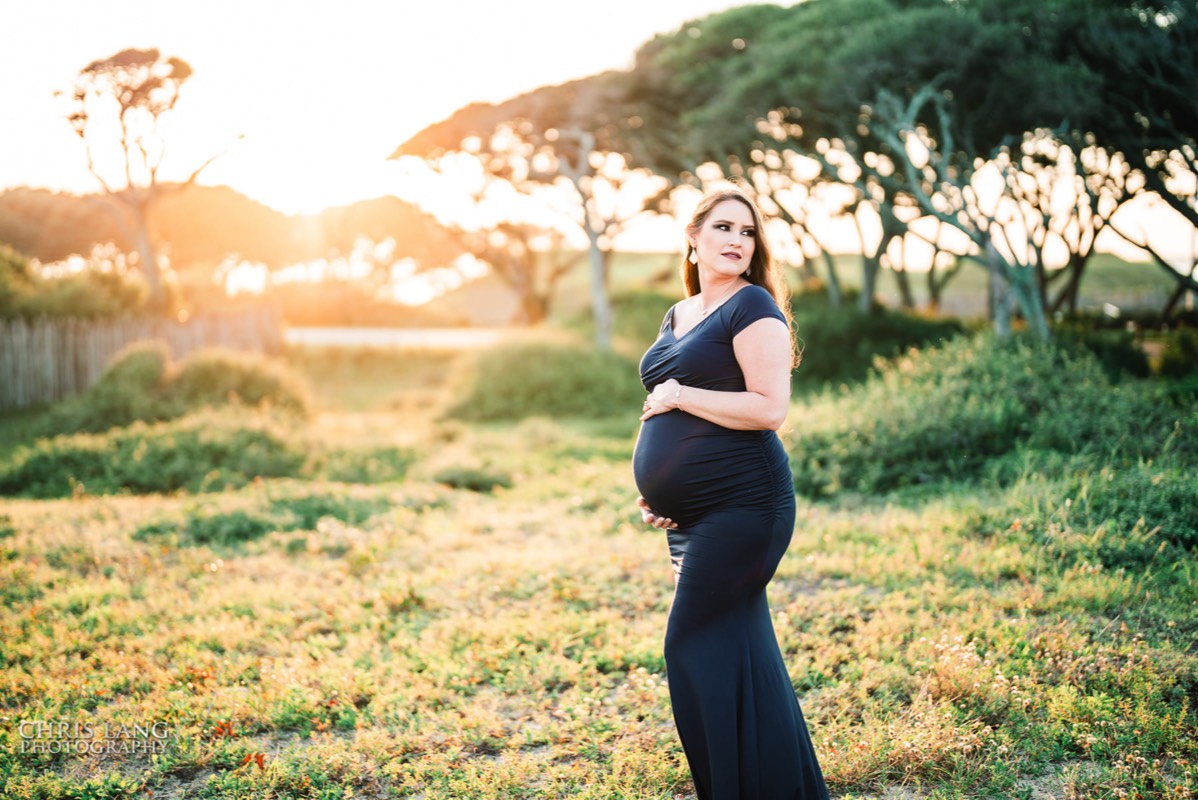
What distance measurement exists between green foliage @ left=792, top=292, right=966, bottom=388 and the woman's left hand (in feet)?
49.8

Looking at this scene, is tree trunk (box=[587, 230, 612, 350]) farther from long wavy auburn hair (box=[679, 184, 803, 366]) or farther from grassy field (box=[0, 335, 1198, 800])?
long wavy auburn hair (box=[679, 184, 803, 366])

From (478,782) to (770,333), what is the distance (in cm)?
230

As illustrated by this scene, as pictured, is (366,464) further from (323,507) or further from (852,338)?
(852,338)

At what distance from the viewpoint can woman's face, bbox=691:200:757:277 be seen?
2938mm

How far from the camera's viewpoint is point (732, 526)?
280 centimetres

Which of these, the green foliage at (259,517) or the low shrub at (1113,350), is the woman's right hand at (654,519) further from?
the low shrub at (1113,350)

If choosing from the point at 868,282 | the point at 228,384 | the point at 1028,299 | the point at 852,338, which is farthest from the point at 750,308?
the point at 868,282

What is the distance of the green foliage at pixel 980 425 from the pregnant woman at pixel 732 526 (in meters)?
5.55

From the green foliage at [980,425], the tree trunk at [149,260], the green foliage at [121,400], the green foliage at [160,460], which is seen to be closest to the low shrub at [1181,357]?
the green foliage at [980,425]

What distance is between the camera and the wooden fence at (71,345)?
1627cm

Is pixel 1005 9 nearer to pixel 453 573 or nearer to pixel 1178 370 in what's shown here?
pixel 1178 370

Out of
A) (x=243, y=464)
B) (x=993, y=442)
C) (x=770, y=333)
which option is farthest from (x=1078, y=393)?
(x=243, y=464)

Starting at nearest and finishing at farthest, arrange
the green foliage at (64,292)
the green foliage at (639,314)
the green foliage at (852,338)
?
the green foliage at (64,292) < the green foliage at (852,338) < the green foliage at (639,314)

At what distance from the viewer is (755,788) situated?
2.83 meters
